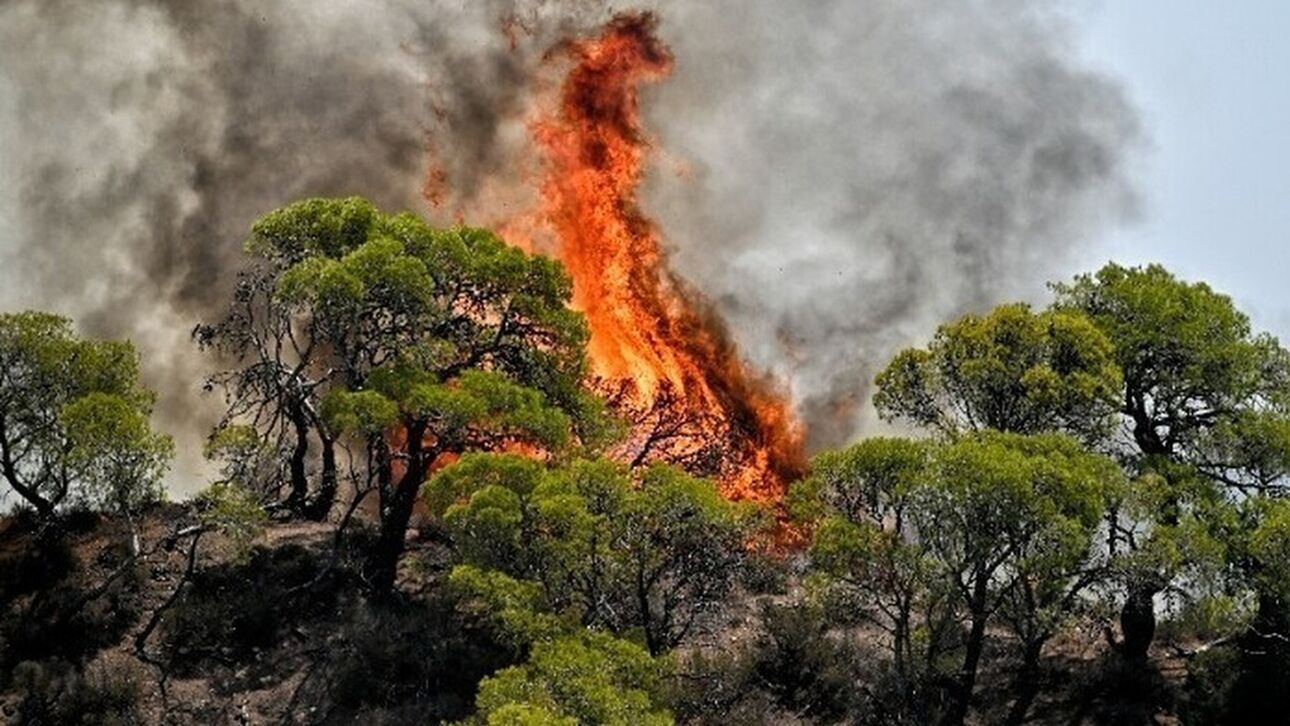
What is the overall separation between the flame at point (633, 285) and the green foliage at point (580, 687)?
23.3 meters

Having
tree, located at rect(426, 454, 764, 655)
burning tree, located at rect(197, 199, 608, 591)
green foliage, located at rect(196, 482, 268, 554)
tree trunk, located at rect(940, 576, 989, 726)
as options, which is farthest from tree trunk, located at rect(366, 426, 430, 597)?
tree trunk, located at rect(940, 576, 989, 726)

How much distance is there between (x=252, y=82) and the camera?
69250mm

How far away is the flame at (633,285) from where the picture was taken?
61.5m

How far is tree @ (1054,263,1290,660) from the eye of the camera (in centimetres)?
4150

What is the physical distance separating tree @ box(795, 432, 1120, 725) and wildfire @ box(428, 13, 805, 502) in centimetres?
1813

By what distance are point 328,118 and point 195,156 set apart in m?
6.97

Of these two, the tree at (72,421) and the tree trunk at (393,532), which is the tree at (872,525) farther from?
Result: the tree at (72,421)

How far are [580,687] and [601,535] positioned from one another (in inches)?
244

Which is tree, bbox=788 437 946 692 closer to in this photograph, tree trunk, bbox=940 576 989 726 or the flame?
tree trunk, bbox=940 576 989 726

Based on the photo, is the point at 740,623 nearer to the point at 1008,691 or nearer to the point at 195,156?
the point at 1008,691

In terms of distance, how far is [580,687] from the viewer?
33094 mm

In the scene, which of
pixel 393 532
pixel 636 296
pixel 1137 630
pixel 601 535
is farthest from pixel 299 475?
pixel 1137 630

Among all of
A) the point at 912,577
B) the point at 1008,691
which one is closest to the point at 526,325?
the point at 912,577

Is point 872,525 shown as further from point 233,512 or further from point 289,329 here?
point 289,329
